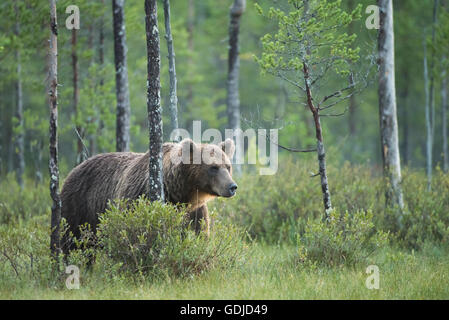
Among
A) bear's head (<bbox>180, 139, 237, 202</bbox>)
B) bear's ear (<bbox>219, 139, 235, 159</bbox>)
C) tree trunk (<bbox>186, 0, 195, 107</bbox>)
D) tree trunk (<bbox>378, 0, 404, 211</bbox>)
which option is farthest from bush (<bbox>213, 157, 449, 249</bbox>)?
tree trunk (<bbox>186, 0, 195, 107</bbox>)

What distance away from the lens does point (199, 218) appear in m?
7.42

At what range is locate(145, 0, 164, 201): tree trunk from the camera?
6.67 metres

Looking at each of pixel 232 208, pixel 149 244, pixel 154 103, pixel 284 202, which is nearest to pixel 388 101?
pixel 284 202

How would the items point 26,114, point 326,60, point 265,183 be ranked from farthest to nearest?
point 26,114 → point 265,183 → point 326,60

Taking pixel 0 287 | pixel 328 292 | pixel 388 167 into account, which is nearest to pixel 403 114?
pixel 388 167

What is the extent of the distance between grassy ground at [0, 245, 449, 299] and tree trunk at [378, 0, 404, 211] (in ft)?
9.90

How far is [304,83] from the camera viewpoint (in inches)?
303

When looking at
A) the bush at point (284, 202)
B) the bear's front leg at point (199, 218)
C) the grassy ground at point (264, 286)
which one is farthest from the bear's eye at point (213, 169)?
the bush at point (284, 202)

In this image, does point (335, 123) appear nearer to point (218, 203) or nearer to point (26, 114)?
point (26, 114)

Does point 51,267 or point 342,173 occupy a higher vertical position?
point 342,173

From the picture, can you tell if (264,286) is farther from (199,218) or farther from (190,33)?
(190,33)

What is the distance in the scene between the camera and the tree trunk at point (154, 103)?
21.9ft

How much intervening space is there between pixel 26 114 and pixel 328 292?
518 inches
